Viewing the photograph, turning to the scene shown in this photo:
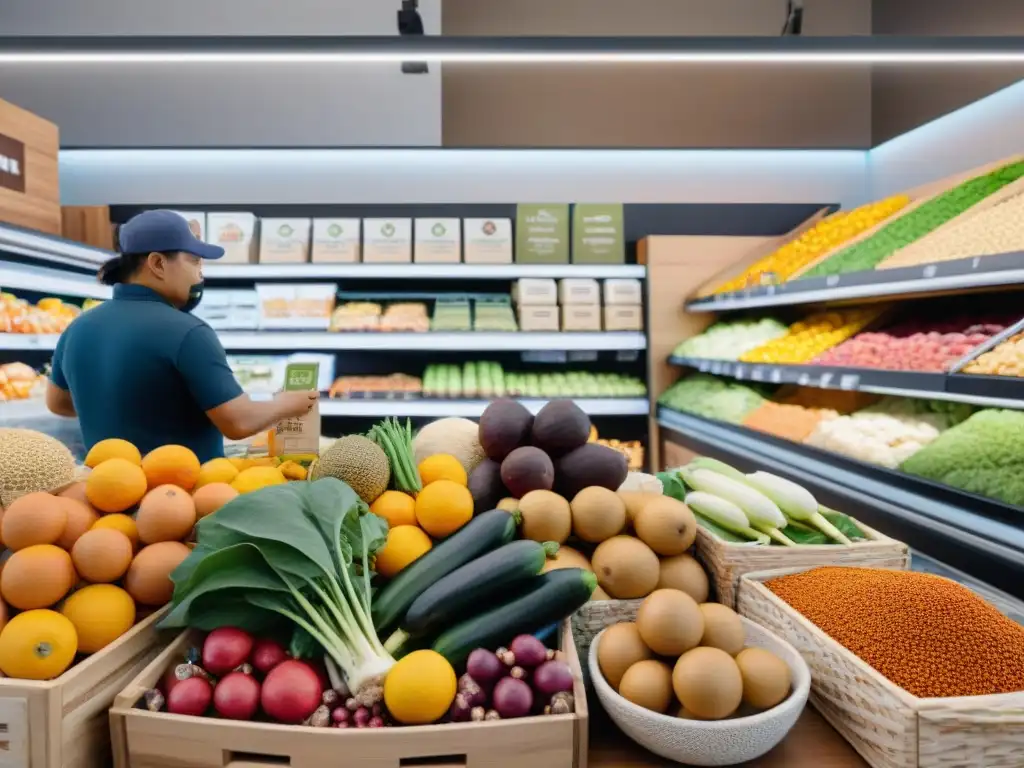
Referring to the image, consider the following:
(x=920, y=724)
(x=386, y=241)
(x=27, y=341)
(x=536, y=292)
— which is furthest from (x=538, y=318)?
(x=920, y=724)

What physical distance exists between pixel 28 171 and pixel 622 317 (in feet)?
11.4

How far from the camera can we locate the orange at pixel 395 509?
1.23 metres

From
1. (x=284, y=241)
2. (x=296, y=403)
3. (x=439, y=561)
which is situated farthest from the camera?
(x=284, y=241)

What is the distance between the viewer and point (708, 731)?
85 cm

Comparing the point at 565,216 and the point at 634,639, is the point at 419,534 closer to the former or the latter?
the point at 634,639

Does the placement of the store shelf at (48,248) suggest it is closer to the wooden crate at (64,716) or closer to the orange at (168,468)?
the orange at (168,468)

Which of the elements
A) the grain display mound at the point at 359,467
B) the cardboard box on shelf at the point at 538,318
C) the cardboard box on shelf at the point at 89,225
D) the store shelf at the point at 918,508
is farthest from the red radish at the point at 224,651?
the cardboard box on shelf at the point at 89,225

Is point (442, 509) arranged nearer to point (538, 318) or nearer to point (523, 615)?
point (523, 615)

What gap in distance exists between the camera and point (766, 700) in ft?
2.93

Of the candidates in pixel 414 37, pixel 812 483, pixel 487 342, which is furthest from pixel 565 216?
pixel 812 483

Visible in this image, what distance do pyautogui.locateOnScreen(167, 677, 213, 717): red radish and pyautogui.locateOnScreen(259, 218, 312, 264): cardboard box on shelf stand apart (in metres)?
3.76

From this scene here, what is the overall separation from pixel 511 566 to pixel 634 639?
208 millimetres

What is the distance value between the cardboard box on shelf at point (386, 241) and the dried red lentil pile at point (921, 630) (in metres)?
3.62

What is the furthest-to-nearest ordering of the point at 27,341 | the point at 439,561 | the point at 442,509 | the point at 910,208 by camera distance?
the point at 910,208 < the point at 27,341 < the point at 442,509 < the point at 439,561
